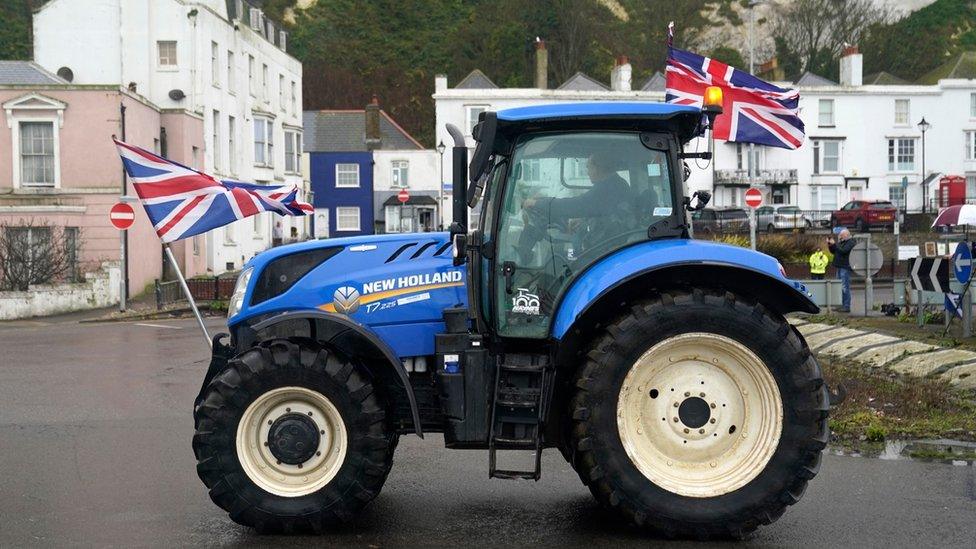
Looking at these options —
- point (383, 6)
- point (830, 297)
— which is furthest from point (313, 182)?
point (830, 297)

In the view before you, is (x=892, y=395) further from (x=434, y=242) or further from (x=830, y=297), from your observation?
(x=830, y=297)

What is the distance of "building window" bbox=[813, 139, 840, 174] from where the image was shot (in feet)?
222

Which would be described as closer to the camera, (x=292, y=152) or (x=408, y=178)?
(x=292, y=152)

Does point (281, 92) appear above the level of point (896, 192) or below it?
above

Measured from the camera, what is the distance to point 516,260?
6.73 m

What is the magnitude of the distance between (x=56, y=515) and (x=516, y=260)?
3472 millimetres

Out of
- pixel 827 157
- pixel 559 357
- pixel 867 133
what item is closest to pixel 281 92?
pixel 827 157

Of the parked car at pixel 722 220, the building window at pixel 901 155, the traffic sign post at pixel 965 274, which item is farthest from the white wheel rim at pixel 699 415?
the building window at pixel 901 155

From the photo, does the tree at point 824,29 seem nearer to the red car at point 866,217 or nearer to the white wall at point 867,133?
the white wall at point 867,133

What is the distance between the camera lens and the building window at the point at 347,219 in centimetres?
6788

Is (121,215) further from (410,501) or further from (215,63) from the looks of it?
(410,501)

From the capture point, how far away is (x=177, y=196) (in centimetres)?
966

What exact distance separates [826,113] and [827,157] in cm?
275

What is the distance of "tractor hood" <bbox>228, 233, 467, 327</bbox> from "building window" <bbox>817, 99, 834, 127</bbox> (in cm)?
6458
